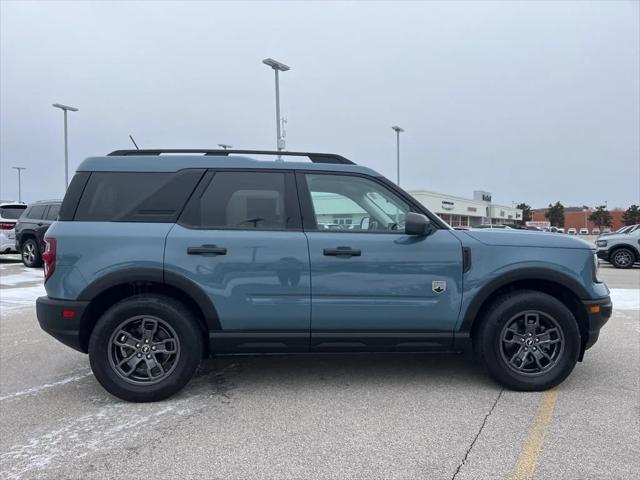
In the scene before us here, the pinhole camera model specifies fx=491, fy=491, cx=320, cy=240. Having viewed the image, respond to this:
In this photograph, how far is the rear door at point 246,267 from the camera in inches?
150

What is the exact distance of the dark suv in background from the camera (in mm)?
13555

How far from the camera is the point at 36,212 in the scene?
13.9 meters

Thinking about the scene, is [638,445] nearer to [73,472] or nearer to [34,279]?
[73,472]

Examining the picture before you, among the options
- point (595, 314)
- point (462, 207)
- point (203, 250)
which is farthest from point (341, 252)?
point (462, 207)

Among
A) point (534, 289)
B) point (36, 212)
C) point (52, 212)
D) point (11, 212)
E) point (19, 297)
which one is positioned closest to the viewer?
point (534, 289)

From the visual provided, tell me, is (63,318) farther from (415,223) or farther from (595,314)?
(595,314)

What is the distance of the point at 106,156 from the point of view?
4047 mm

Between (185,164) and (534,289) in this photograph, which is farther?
(534,289)

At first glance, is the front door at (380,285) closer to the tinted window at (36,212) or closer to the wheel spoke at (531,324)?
the wheel spoke at (531,324)

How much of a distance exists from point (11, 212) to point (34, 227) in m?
2.66

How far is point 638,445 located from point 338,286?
2229 millimetres

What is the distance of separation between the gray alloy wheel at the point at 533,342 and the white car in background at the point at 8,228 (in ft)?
50.2

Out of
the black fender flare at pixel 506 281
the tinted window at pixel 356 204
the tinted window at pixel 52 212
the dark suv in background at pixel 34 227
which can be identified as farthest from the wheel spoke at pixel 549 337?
the tinted window at pixel 52 212

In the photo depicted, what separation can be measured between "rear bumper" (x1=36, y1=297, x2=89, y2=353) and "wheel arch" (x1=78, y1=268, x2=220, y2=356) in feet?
0.14
